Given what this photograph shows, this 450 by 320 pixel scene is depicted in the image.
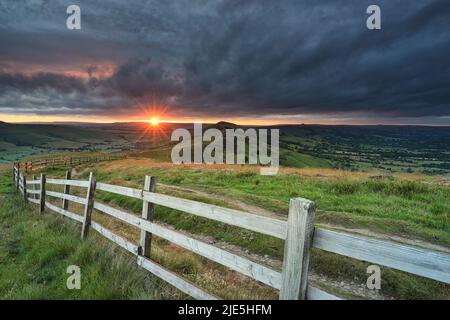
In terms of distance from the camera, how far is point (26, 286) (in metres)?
5.00

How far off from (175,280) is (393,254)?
3307mm

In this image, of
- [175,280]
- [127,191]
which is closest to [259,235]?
[127,191]

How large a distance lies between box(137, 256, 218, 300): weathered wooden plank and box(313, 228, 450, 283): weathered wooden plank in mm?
1947

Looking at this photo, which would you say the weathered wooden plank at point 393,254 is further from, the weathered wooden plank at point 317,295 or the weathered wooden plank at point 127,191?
the weathered wooden plank at point 127,191

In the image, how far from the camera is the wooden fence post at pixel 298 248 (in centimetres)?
318

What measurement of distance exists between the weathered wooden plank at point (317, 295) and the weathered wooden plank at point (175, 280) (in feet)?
4.54

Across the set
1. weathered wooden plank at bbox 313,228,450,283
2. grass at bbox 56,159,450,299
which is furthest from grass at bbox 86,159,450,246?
weathered wooden plank at bbox 313,228,450,283

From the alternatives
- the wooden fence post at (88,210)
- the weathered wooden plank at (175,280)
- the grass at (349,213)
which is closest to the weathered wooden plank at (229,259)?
the weathered wooden plank at (175,280)

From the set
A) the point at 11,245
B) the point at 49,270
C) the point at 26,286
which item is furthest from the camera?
the point at 11,245

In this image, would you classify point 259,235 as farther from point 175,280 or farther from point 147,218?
point 175,280
